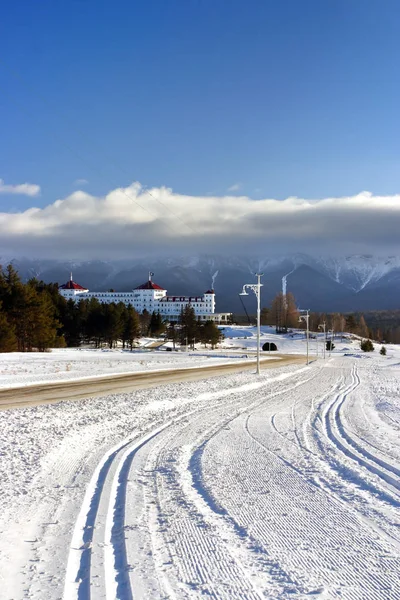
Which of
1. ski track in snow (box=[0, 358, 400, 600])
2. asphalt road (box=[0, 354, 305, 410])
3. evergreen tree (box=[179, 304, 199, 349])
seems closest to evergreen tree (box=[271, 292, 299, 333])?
evergreen tree (box=[179, 304, 199, 349])

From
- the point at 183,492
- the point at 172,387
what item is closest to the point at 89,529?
the point at 183,492

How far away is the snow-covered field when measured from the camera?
16.5 ft

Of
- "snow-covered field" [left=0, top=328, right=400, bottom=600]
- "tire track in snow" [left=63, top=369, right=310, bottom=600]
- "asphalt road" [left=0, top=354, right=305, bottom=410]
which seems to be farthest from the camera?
"asphalt road" [left=0, top=354, right=305, bottom=410]

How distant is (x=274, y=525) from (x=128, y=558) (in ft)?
6.69

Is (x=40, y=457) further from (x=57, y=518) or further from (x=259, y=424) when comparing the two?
(x=259, y=424)

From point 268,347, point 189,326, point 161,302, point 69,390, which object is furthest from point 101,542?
point 161,302

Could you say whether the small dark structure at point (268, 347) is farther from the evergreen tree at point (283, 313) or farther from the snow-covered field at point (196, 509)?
the snow-covered field at point (196, 509)

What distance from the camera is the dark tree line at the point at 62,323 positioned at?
64.4m

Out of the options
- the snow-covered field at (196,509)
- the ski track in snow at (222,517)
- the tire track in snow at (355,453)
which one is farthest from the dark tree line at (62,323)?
the ski track in snow at (222,517)

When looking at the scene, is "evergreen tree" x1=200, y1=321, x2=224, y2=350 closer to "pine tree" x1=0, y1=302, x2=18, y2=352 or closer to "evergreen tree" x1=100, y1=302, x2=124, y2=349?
"evergreen tree" x1=100, y1=302, x2=124, y2=349

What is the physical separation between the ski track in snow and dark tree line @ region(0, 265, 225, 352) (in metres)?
52.7

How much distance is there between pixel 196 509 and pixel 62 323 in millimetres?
84678

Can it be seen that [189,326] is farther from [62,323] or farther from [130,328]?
[62,323]

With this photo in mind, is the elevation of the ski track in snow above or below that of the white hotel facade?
below
